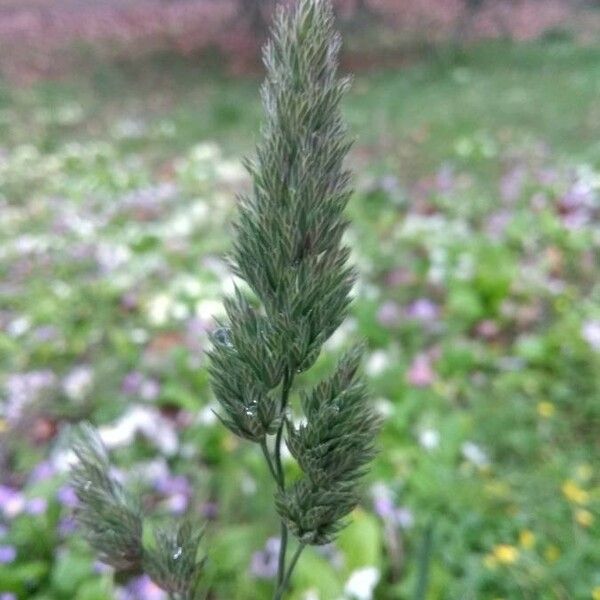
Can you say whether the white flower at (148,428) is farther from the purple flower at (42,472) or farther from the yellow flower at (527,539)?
the yellow flower at (527,539)

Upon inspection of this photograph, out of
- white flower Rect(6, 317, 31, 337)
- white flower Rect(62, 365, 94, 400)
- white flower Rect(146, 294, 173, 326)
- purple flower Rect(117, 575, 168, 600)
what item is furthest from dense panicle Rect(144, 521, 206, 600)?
white flower Rect(6, 317, 31, 337)

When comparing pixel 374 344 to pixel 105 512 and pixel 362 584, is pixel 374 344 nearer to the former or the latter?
pixel 362 584

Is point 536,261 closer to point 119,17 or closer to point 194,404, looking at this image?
point 194,404

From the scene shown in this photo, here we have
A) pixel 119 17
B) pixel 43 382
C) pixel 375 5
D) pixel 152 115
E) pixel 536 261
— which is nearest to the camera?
pixel 43 382

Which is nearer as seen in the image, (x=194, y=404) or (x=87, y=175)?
(x=194, y=404)

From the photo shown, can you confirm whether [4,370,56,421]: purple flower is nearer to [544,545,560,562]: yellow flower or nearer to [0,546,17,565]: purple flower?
[0,546,17,565]: purple flower

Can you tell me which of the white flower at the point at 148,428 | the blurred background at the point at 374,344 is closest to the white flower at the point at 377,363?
the blurred background at the point at 374,344

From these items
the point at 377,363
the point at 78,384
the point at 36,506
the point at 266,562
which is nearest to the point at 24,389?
the point at 78,384

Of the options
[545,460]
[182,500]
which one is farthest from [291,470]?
[545,460]
